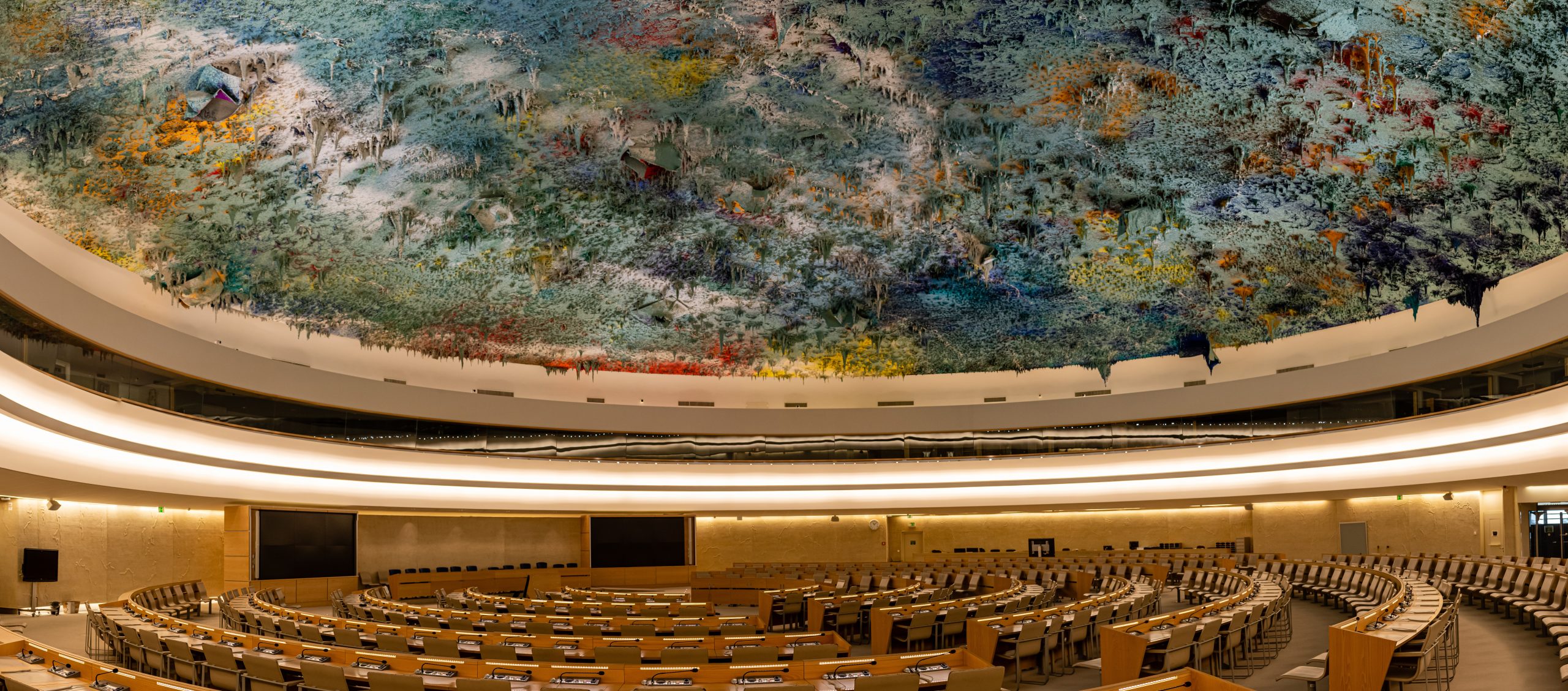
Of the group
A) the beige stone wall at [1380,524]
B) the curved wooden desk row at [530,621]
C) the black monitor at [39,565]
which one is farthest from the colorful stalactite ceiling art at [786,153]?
the curved wooden desk row at [530,621]

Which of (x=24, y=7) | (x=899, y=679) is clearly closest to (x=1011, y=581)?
(x=899, y=679)

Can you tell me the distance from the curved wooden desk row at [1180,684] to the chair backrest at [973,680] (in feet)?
4.03

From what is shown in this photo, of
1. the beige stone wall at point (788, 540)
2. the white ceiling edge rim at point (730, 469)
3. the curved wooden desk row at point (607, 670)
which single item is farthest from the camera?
the beige stone wall at point (788, 540)

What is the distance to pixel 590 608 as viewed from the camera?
16141 mm

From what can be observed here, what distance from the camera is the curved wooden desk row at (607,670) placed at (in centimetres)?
934

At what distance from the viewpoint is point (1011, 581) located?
20.9m

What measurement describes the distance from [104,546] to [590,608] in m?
12.7

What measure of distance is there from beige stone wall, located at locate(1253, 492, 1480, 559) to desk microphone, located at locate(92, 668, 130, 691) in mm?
27584

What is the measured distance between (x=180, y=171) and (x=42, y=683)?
9.18 meters

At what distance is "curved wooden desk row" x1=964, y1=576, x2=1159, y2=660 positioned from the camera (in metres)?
11.9

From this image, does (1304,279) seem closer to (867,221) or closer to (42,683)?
(867,221)

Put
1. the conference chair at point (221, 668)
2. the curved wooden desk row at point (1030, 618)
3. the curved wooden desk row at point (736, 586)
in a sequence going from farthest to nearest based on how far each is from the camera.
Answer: the curved wooden desk row at point (736, 586), the curved wooden desk row at point (1030, 618), the conference chair at point (221, 668)

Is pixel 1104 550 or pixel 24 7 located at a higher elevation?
pixel 24 7

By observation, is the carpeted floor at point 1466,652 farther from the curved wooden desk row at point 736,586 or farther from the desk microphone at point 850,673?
the curved wooden desk row at point 736,586
